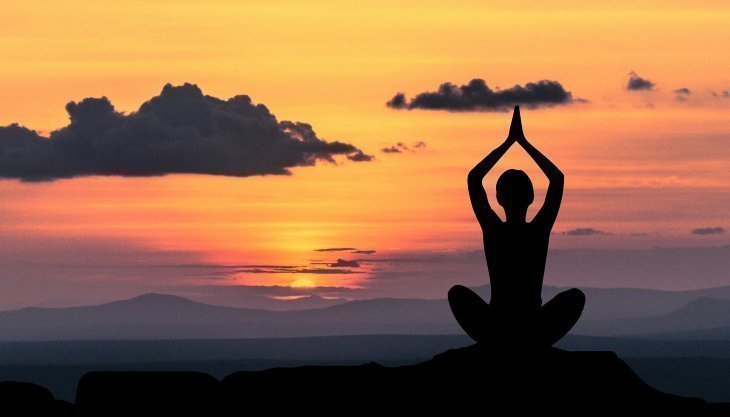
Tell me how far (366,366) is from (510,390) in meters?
2.06

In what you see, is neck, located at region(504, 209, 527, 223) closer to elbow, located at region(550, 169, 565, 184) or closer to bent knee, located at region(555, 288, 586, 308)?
elbow, located at region(550, 169, 565, 184)

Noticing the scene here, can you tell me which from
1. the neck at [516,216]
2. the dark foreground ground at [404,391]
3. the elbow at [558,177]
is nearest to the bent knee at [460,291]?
the dark foreground ground at [404,391]

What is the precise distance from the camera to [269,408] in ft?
62.7

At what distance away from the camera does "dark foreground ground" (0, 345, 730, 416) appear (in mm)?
19141

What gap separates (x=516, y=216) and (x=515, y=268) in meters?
0.75

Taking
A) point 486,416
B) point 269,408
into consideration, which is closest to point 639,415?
point 486,416

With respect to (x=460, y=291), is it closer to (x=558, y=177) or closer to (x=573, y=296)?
(x=573, y=296)

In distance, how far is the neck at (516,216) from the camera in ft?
65.0

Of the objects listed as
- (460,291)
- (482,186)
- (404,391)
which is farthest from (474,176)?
(404,391)

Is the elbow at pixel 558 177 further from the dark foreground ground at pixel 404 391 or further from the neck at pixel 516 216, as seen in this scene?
the dark foreground ground at pixel 404 391

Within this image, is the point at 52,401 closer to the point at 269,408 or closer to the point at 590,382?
the point at 269,408

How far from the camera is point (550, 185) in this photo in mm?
19609

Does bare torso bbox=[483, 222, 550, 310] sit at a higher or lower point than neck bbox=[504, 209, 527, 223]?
lower

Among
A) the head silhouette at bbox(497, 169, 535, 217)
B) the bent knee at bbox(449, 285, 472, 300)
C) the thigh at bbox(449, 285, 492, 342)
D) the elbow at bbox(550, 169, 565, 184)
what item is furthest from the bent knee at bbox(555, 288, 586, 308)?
the elbow at bbox(550, 169, 565, 184)
